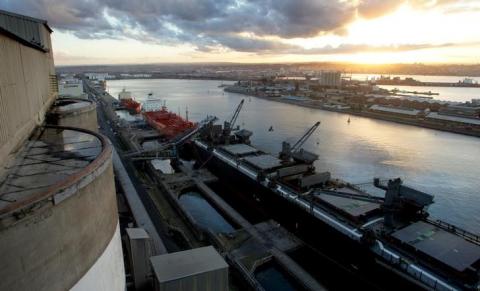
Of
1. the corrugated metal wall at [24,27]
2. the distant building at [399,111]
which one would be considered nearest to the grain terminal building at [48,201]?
the corrugated metal wall at [24,27]

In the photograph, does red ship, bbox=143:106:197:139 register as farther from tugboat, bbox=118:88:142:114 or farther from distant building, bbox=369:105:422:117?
distant building, bbox=369:105:422:117

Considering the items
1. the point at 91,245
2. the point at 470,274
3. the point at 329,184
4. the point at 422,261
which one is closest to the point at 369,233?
the point at 422,261

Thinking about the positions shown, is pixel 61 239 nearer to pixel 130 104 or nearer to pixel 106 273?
pixel 106 273

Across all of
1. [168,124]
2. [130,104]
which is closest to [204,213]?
[168,124]

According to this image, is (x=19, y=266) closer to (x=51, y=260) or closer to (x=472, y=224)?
(x=51, y=260)

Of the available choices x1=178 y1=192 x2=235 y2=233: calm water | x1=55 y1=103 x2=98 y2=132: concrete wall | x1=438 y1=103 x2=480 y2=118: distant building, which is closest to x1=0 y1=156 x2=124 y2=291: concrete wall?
x1=55 y1=103 x2=98 y2=132: concrete wall

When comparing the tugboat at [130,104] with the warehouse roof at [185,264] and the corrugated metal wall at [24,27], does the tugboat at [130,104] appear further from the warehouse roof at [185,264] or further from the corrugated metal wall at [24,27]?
the warehouse roof at [185,264]
